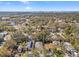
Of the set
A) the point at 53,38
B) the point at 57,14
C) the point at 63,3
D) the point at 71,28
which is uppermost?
the point at 63,3

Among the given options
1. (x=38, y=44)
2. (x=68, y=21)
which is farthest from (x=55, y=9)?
(x=38, y=44)

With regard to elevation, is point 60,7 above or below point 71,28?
above

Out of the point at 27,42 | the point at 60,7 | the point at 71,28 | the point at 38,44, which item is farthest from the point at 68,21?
the point at 27,42

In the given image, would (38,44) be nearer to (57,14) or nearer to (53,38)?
(53,38)

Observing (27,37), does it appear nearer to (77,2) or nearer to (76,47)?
(76,47)

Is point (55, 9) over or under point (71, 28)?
over

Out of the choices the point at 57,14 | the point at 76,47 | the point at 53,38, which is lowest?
the point at 76,47
